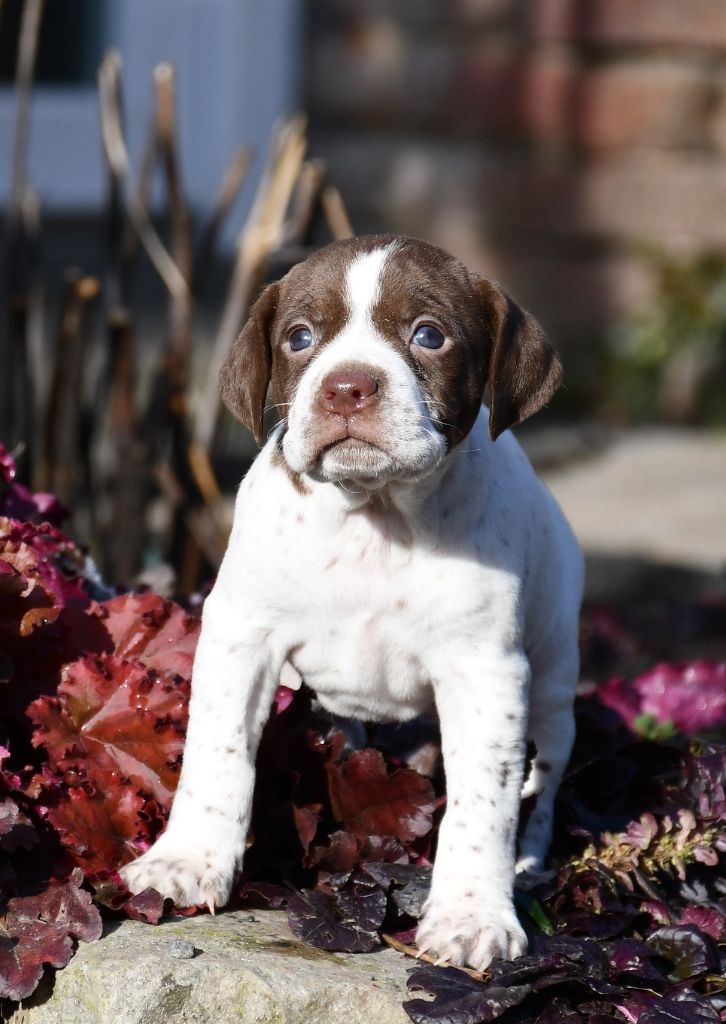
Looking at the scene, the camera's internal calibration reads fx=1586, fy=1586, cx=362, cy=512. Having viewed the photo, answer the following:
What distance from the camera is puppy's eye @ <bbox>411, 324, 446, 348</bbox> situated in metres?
3.47

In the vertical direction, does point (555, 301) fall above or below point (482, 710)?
below

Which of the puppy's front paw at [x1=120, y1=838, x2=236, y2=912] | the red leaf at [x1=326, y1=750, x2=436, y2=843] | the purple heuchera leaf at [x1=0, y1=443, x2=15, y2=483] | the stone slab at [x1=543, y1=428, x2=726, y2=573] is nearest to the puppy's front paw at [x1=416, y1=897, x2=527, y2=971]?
the red leaf at [x1=326, y1=750, x2=436, y2=843]

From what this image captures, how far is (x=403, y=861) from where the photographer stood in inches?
143

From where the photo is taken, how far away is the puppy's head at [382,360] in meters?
3.23

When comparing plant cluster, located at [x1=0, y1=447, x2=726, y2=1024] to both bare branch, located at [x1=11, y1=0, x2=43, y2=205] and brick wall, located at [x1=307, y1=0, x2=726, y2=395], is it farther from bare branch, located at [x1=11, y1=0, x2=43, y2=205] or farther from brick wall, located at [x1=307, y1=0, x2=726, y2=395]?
brick wall, located at [x1=307, y1=0, x2=726, y2=395]

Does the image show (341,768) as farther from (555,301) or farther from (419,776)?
(555,301)

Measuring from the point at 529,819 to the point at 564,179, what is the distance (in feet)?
20.6

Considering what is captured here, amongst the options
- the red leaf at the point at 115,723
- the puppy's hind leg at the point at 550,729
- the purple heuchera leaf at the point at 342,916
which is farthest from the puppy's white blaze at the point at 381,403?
the purple heuchera leaf at the point at 342,916

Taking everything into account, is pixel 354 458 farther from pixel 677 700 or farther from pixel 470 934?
pixel 677 700

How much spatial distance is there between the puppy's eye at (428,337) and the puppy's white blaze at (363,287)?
11cm

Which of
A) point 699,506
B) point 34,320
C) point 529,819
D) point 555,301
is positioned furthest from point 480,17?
point 529,819

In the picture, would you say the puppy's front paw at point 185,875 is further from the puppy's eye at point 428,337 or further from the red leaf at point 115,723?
the puppy's eye at point 428,337

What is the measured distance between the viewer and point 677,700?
5000 millimetres

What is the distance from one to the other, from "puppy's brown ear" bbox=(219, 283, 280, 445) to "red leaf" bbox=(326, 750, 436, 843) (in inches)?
30.8
